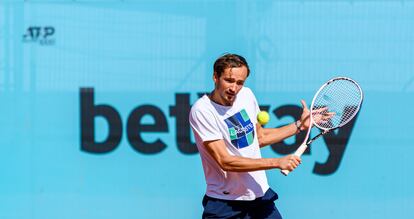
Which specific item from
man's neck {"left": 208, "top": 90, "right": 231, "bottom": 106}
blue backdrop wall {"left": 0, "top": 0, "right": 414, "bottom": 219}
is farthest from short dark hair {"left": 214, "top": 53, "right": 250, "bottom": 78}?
blue backdrop wall {"left": 0, "top": 0, "right": 414, "bottom": 219}

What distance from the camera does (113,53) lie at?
5.54m

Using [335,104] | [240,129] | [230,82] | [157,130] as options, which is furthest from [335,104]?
[157,130]

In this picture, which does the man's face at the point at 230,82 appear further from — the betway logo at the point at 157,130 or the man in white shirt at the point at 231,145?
the betway logo at the point at 157,130

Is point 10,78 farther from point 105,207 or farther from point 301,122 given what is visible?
point 301,122

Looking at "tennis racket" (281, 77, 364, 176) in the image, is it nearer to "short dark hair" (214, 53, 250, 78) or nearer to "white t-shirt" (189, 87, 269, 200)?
"white t-shirt" (189, 87, 269, 200)

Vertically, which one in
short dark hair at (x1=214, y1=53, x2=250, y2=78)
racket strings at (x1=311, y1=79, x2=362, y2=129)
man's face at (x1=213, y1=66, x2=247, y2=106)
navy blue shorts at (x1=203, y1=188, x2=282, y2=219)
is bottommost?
navy blue shorts at (x1=203, y1=188, x2=282, y2=219)

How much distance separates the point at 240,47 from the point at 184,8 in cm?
44

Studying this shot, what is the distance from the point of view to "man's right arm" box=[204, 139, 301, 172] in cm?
374

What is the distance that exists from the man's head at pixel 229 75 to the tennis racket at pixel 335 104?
1.46 ft

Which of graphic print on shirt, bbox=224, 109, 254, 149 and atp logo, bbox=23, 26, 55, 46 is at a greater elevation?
atp logo, bbox=23, 26, 55, 46

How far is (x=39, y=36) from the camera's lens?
5555 mm

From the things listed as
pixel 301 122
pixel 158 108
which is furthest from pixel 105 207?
pixel 301 122

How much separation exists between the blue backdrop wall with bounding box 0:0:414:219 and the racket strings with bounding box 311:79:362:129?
0.98 meters

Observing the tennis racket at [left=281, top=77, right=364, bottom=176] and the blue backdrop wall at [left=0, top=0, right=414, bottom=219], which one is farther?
the blue backdrop wall at [left=0, top=0, right=414, bottom=219]
